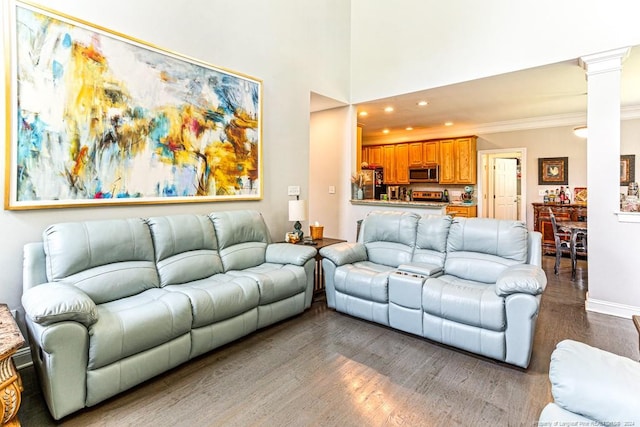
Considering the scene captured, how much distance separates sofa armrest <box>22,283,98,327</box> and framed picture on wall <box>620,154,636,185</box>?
25.1 ft

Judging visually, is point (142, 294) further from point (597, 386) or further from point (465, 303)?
point (597, 386)

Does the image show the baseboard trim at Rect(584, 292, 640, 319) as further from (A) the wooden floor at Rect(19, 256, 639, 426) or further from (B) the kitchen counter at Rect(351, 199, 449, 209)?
(B) the kitchen counter at Rect(351, 199, 449, 209)

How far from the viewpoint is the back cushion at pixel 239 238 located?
3084 mm

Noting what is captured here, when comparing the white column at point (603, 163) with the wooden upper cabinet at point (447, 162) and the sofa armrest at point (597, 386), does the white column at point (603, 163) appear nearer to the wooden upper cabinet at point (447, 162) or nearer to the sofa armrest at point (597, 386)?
the sofa armrest at point (597, 386)

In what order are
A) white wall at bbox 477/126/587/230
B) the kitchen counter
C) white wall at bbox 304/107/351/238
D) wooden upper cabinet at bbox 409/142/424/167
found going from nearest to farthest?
1. the kitchen counter
2. white wall at bbox 304/107/351/238
3. white wall at bbox 477/126/587/230
4. wooden upper cabinet at bbox 409/142/424/167

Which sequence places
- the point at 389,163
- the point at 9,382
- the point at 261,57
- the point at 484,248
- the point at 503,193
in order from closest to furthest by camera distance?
the point at 9,382 → the point at 484,248 → the point at 261,57 → the point at 503,193 → the point at 389,163

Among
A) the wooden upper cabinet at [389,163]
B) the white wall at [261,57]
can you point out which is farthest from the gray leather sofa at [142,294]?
the wooden upper cabinet at [389,163]

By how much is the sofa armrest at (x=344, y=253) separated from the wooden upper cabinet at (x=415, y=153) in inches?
190

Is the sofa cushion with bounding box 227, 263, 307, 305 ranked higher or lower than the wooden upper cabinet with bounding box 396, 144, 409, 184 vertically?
lower

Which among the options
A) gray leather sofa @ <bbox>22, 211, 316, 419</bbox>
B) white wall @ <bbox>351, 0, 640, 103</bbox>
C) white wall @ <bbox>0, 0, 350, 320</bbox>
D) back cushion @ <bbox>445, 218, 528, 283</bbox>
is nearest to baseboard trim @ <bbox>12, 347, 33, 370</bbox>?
white wall @ <bbox>0, 0, 350, 320</bbox>

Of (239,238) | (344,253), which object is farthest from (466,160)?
(239,238)

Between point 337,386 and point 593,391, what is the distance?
57.2 inches

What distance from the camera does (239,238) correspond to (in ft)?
10.6

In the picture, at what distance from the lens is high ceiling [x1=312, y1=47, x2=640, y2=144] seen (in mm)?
4105
